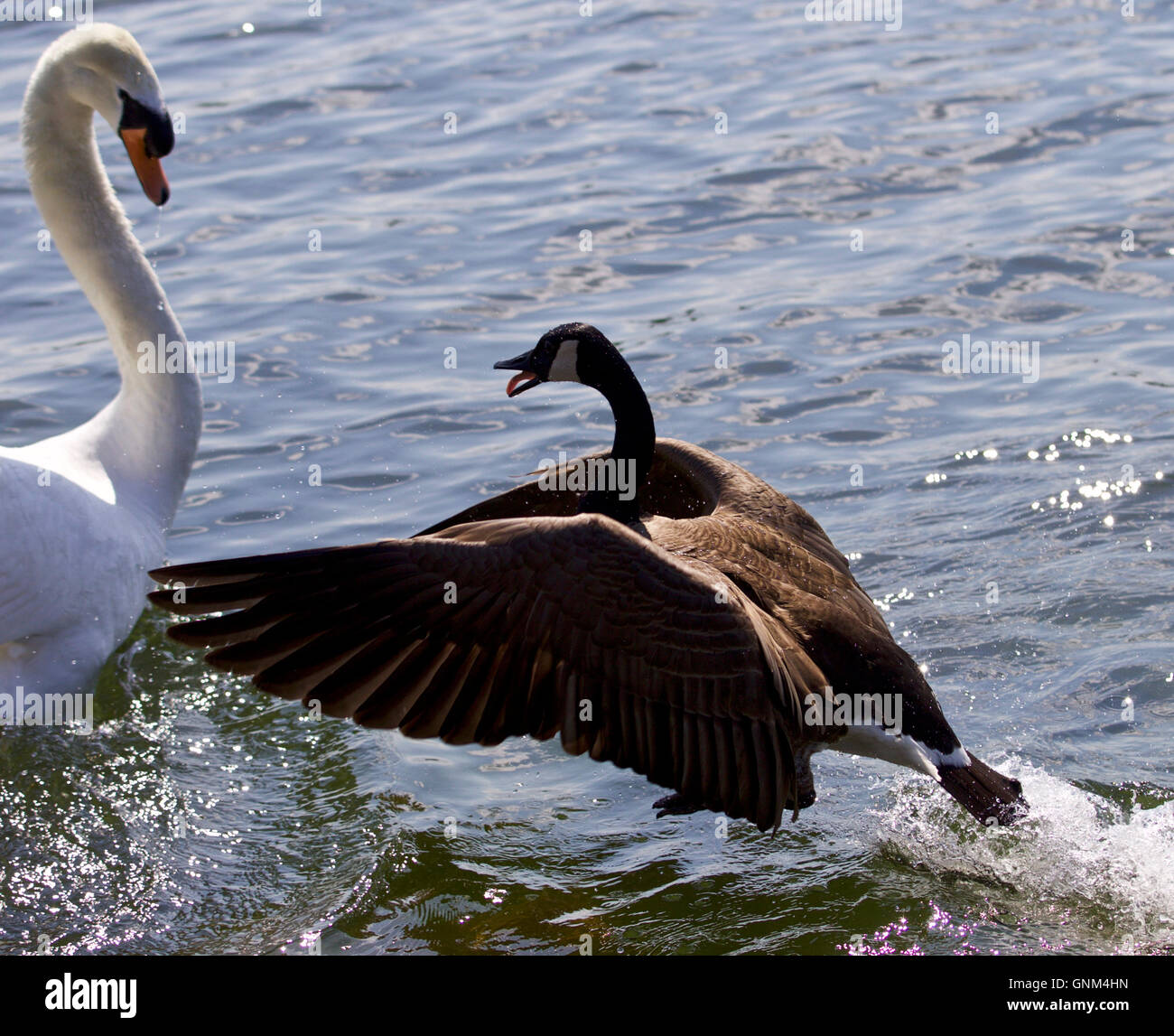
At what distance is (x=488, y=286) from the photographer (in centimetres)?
1070

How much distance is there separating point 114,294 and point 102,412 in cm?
59

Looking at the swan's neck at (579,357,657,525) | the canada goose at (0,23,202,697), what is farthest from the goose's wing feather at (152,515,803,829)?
the canada goose at (0,23,202,697)

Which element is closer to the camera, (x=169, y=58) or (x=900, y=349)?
(x=900, y=349)

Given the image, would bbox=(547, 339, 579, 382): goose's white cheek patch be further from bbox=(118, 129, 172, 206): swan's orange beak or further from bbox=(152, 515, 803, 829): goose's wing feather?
bbox=(118, 129, 172, 206): swan's orange beak

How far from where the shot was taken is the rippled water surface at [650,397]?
5785mm

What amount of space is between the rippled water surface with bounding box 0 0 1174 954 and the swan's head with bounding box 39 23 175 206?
204 cm

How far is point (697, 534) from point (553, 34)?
1059 cm

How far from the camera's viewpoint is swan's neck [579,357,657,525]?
19.8ft

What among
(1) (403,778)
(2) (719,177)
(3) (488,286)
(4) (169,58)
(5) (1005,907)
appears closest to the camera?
(5) (1005,907)

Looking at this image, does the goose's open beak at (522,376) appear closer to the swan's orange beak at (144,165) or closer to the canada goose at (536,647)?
the canada goose at (536,647)

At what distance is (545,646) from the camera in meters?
5.03

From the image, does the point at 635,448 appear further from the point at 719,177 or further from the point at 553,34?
the point at 553,34

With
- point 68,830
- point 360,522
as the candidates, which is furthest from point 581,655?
point 360,522

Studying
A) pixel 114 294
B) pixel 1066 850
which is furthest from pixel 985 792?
pixel 114 294
